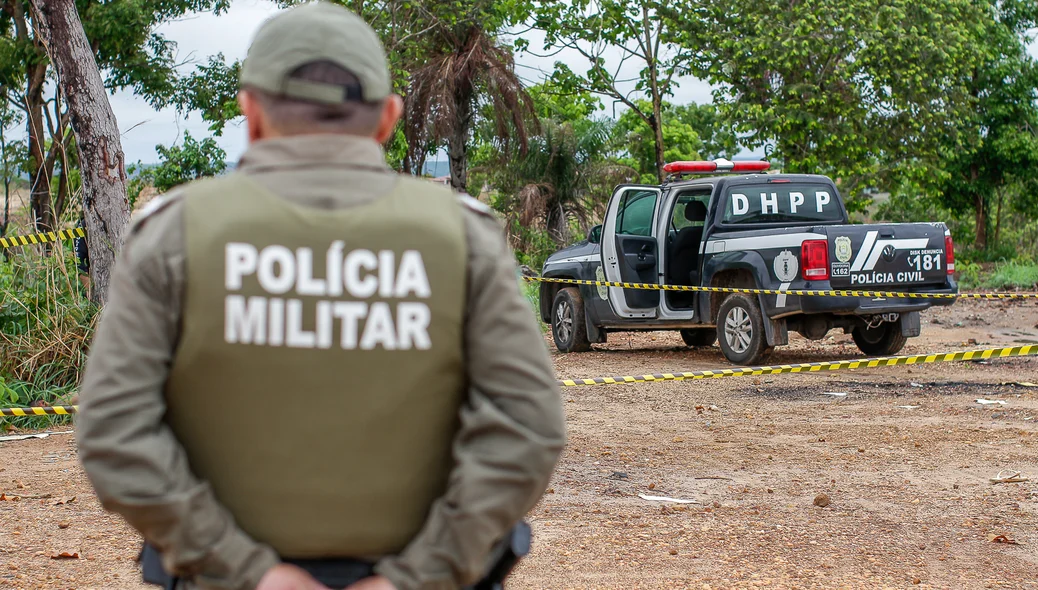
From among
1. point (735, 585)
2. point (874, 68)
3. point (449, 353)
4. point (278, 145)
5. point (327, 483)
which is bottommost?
point (735, 585)

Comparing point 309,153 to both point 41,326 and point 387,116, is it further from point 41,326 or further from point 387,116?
point 41,326

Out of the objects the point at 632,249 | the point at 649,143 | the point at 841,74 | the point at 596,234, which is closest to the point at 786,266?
the point at 632,249

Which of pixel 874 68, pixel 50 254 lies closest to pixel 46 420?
pixel 50 254

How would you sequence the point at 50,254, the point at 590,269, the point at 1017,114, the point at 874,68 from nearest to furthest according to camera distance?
the point at 50,254 < the point at 590,269 < the point at 874,68 < the point at 1017,114

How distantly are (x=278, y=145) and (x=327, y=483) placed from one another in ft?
1.72

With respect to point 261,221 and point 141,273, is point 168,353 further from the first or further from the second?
point 261,221

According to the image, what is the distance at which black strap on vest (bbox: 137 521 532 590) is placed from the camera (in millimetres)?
1814

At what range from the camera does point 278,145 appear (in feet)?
5.99

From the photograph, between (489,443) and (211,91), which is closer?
(489,443)

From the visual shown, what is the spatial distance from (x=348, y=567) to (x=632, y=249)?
36.8 feet

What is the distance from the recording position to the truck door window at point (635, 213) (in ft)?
42.4

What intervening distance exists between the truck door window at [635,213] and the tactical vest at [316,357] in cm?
1119

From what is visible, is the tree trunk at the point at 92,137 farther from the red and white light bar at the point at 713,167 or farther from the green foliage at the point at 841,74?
the green foliage at the point at 841,74

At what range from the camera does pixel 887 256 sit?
10.8m
